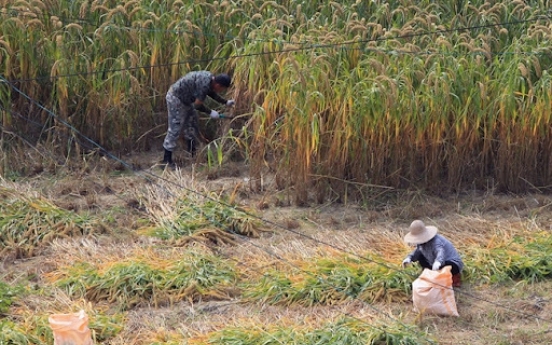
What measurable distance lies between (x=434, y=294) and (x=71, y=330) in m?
2.29

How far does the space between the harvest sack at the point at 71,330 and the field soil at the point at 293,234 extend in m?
0.33

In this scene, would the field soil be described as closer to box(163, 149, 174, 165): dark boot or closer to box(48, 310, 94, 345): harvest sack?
box(163, 149, 174, 165): dark boot

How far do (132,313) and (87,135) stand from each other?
328 centimetres

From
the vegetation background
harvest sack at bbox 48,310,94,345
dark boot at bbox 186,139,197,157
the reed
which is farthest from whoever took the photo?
dark boot at bbox 186,139,197,157

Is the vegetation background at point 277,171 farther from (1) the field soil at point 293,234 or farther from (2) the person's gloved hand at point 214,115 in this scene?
(2) the person's gloved hand at point 214,115

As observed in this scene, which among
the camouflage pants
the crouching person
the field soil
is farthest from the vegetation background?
the camouflage pants

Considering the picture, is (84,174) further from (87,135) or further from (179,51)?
(179,51)

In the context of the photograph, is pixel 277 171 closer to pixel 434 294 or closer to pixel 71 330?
pixel 434 294

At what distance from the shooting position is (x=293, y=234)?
948cm

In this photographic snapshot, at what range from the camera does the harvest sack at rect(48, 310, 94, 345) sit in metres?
7.42

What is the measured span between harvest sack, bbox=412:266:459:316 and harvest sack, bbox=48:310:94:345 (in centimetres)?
210

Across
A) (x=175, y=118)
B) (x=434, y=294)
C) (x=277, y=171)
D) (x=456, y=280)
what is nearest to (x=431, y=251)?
(x=456, y=280)

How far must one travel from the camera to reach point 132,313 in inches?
323

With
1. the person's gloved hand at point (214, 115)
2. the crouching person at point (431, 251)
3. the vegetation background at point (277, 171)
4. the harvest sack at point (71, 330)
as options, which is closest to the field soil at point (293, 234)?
the vegetation background at point (277, 171)
